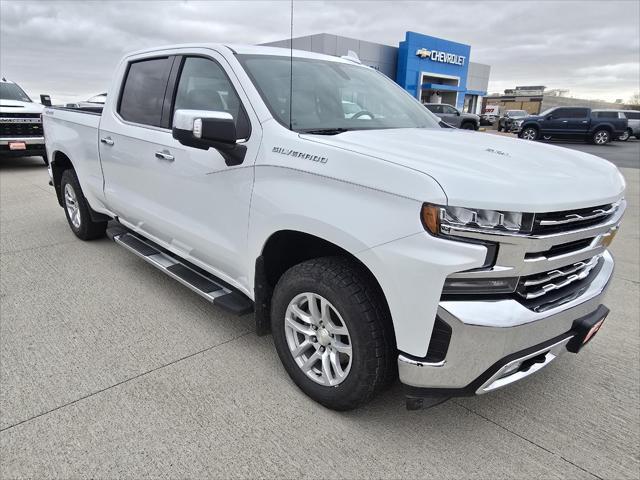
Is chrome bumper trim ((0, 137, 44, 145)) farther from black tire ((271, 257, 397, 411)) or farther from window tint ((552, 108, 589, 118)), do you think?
window tint ((552, 108, 589, 118))

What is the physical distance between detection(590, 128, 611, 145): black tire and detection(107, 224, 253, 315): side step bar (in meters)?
25.4

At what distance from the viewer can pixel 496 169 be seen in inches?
78.2

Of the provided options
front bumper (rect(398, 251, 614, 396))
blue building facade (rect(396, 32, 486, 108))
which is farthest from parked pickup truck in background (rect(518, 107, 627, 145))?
front bumper (rect(398, 251, 614, 396))

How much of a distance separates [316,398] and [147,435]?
0.87m

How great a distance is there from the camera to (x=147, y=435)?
2.30 meters

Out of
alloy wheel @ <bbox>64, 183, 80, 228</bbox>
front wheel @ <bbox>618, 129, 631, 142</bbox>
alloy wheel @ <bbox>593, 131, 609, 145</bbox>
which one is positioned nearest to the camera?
alloy wheel @ <bbox>64, 183, 80, 228</bbox>

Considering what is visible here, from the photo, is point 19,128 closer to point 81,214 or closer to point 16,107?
point 16,107

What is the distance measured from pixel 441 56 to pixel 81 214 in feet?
121

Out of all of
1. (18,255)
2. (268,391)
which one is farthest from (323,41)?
(268,391)

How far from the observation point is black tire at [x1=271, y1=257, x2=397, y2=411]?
2131 millimetres

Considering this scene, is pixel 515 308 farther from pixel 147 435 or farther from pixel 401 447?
pixel 147 435

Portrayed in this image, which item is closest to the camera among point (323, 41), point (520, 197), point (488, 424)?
point (520, 197)

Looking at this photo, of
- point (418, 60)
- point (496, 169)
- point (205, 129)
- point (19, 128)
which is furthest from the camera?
point (418, 60)

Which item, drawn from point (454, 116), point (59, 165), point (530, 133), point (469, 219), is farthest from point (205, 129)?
point (530, 133)
